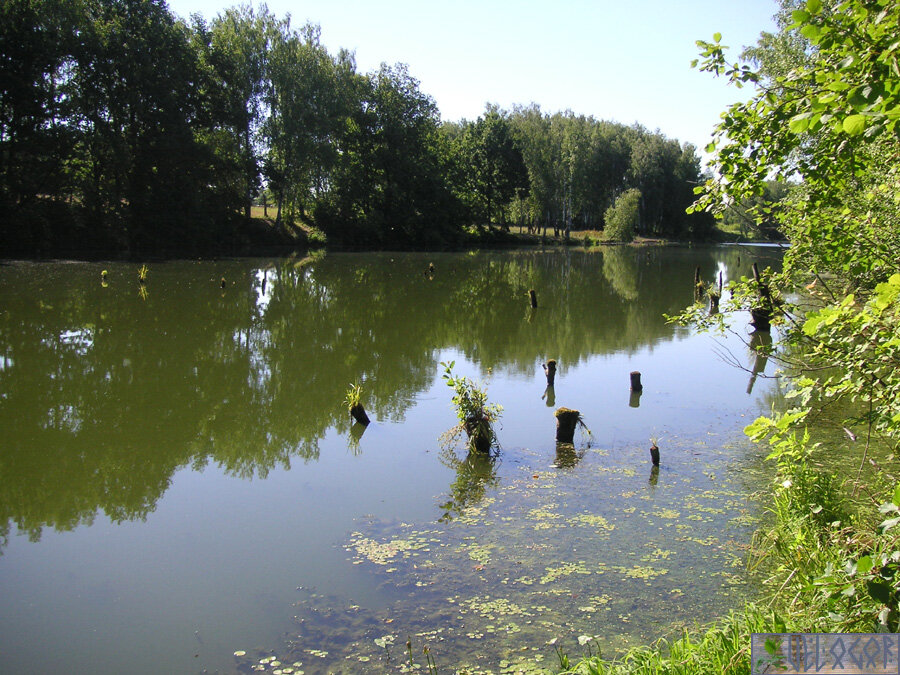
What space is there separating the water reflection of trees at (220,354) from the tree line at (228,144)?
30.4 ft

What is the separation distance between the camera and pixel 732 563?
20.0ft

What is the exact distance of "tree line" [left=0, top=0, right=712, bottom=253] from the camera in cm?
3759

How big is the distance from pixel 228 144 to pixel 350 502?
4738 centimetres

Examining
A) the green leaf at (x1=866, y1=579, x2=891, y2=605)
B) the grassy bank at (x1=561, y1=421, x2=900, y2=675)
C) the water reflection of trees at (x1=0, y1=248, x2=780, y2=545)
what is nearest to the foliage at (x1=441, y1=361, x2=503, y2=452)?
the water reflection of trees at (x1=0, y1=248, x2=780, y2=545)

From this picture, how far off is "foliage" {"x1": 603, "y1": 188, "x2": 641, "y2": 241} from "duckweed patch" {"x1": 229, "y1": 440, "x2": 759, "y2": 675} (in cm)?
6550

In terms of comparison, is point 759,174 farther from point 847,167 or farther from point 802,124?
point 802,124

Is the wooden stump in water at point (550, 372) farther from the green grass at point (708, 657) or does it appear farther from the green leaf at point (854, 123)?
the green leaf at point (854, 123)

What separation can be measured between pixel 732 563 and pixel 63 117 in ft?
140

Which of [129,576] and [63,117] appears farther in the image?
[63,117]

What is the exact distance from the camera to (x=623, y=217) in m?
71.1

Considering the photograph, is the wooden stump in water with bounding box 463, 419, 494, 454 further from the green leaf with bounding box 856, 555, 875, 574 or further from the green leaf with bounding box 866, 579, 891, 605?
the green leaf with bounding box 856, 555, 875, 574

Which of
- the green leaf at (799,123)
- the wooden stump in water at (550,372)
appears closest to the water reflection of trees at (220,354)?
the wooden stump in water at (550,372)

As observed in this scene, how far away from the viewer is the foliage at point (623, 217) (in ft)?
230

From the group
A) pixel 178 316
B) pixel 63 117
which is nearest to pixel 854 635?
pixel 178 316
